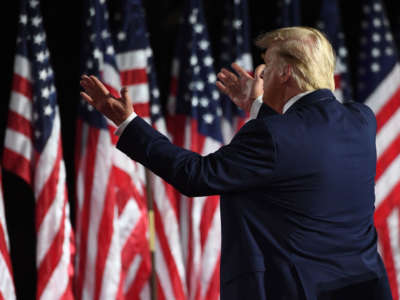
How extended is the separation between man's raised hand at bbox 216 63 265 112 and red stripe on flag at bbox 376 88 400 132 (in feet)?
5.15

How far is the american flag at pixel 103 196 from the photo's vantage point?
330 cm

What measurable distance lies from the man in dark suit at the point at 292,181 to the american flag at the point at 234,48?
181cm

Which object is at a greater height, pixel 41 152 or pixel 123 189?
pixel 41 152

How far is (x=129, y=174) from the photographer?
3.41m

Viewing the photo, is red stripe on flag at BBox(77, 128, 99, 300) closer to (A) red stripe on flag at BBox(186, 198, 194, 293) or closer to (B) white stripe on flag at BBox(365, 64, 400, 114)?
(A) red stripe on flag at BBox(186, 198, 194, 293)

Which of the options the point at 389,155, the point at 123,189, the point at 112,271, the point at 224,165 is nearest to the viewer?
the point at 224,165

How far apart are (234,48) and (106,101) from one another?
2.05 metres

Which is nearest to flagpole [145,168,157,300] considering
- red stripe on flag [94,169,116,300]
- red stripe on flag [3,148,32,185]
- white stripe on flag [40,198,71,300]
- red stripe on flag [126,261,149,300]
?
red stripe on flag [126,261,149,300]

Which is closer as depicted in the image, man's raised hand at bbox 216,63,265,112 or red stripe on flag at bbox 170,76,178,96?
man's raised hand at bbox 216,63,265,112

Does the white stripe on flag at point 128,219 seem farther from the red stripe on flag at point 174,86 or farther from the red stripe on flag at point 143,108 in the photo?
the red stripe on flag at point 174,86

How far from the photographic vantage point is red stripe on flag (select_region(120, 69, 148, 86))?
3465 mm

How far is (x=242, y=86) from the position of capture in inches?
97.8

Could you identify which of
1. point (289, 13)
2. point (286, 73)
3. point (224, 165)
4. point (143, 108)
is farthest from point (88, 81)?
point (289, 13)

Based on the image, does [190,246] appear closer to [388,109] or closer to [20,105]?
[20,105]
